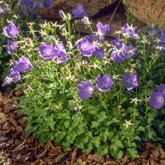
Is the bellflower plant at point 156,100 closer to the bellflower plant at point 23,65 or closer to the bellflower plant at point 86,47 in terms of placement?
the bellflower plant at point 86,47

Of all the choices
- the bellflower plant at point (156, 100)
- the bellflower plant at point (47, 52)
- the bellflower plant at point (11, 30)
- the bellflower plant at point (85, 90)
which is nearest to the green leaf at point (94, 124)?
the bellflower plant at point (85, 90)

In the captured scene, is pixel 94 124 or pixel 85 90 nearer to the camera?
pixel 85 90

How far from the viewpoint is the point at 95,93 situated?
3.59 metres

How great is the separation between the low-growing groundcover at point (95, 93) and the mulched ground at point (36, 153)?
0.07 metres

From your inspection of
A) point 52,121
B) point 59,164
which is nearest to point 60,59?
point 52,121

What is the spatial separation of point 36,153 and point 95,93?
2.34 ft

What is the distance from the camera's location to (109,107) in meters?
3.67

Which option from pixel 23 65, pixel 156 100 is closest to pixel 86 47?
pixel 23 65

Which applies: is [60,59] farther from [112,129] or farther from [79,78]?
[112,129]

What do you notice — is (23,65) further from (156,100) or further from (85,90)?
(156,100)

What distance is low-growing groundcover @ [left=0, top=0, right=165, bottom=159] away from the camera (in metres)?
3.48

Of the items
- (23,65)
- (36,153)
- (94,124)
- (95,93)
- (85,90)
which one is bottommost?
(36,153)

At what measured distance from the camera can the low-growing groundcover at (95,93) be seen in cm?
348

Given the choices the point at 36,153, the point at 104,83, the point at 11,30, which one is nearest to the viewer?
the point at 104,83
